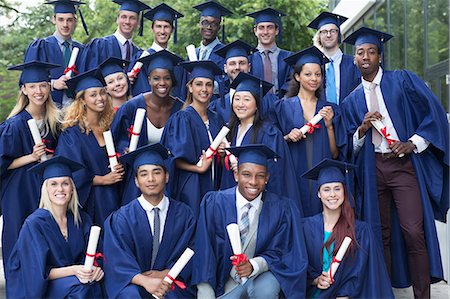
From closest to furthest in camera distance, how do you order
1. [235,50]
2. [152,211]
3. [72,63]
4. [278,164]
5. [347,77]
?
[152,211], [278,164], [235,50], [347,77], [72,63]

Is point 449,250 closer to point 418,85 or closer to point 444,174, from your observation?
point 444,174

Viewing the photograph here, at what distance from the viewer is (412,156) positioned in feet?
19.7

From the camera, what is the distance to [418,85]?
609cm

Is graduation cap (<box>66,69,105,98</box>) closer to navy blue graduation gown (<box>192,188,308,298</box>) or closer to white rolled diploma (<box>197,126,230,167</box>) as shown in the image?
white rolled diploma (<box>197,126,230,167</box>)

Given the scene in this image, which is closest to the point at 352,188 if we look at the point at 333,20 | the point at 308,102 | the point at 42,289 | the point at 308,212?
the point at 308,212

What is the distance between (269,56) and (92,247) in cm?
320

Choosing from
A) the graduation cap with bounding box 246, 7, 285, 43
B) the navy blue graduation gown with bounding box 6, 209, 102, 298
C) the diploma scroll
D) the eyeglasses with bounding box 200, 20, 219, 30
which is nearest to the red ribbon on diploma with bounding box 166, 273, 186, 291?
the navy blue graduation gown with bounding box 6, 209, 102, 298

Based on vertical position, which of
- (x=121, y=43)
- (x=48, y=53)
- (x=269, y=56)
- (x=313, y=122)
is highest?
(x=121, y=43)

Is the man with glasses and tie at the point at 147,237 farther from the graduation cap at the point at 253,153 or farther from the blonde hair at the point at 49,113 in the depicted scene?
the blonde hair at the point at 49,113

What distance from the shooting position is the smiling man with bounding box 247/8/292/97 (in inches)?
292

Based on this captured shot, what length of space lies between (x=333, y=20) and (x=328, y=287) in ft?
9.86

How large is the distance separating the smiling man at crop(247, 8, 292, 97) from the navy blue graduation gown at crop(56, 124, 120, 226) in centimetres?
203

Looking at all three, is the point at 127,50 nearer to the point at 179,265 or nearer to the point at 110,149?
the point at 110,149

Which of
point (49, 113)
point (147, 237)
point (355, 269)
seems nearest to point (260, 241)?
point (355, 269)
